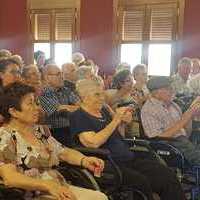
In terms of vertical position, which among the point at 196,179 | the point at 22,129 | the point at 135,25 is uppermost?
the point at 135,25

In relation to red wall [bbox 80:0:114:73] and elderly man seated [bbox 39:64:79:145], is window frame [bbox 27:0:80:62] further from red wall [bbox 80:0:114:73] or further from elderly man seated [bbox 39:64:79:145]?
elderly man seated [bbox 39:64:79:145]

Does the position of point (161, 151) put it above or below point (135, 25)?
below

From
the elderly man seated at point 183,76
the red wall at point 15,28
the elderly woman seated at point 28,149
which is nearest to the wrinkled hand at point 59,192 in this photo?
the elderly woman seated at point 28,149

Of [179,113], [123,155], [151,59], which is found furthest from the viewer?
[151,59]

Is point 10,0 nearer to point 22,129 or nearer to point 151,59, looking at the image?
point 151,59

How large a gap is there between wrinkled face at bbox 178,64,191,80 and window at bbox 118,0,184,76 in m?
1.38

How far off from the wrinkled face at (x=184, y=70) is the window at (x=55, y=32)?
289cm

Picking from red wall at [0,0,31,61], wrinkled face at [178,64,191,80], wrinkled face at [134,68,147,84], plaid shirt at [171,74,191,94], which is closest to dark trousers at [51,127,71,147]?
wrinkled face at [134,68,147,84]

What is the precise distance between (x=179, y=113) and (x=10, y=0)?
5939 mm

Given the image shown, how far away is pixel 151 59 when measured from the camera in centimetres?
751

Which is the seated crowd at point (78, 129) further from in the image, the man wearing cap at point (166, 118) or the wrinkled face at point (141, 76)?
the wrinkled face at point (141, 76)

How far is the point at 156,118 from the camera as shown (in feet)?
11.9

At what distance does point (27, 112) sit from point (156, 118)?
145 centimetres

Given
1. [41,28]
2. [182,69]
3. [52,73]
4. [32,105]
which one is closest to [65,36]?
[41,28]
